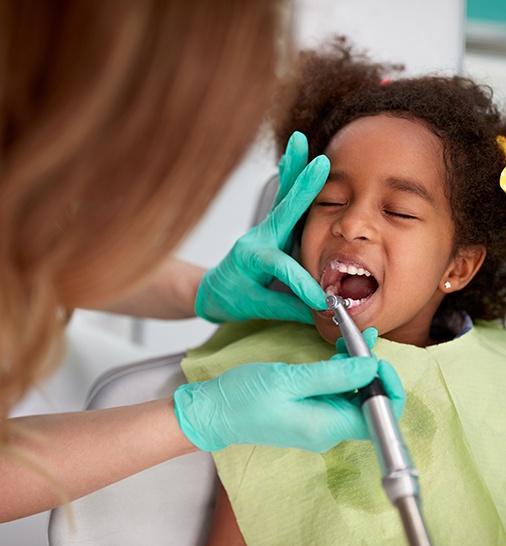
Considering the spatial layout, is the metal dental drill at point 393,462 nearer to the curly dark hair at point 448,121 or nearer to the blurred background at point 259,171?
the curly dark hair at point 448,121

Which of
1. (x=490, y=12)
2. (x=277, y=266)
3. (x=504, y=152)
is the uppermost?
(x=490, y=12)

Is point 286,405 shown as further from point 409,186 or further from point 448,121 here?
point 448,121

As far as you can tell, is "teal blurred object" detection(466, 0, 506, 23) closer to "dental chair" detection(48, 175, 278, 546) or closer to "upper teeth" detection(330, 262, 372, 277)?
"upper teeth" detection(330, 262, 372, 277)

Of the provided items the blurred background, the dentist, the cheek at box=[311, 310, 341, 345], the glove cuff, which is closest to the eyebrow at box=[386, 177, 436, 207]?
the cheek at box=[311, 310, 341, 345]

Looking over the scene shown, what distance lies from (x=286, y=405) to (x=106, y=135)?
1.43ft

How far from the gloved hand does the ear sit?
26 centimetres

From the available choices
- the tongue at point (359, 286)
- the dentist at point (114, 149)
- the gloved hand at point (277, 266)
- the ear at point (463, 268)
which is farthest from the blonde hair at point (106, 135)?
the ear at point (463, 268)

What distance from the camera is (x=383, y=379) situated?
918 millimetres

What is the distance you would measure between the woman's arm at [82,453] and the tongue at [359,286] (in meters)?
0.37

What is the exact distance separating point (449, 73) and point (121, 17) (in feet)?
3.03

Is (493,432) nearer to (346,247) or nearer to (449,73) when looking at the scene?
(346,247)

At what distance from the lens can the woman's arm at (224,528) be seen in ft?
3.70

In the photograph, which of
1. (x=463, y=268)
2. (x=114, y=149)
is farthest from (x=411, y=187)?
(x=114, y=149)

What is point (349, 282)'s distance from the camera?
1195 millimetres
